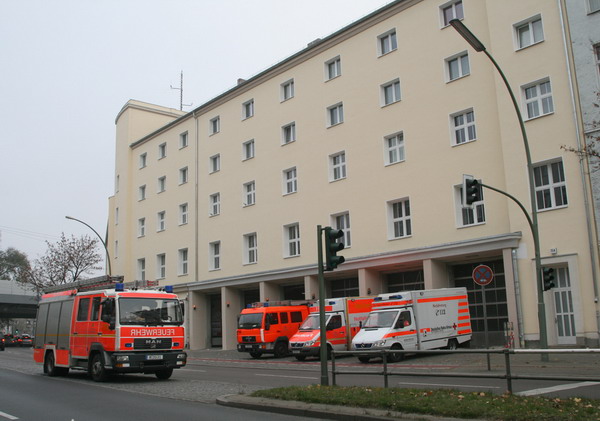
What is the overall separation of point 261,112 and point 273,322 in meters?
14.2

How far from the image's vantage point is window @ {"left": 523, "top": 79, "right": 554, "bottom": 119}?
23.0 meters

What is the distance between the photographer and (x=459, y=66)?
26625 millimetres

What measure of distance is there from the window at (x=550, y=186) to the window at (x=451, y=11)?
8.41 meters

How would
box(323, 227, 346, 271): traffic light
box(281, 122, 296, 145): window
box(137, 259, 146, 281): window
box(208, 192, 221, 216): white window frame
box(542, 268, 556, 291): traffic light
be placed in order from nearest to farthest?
box(323, 227, 346, 271): traffic light → box(542, 268, 556, 291): traffic light → box(281, 122, 296, 145): window → box(208, 192, 221, 216): white window frame → box(137, 259, 146, 281): window

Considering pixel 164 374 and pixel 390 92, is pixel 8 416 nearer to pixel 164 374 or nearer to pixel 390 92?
pixel 164 374

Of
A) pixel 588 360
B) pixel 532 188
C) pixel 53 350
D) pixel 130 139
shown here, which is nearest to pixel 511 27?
pixel 532 188

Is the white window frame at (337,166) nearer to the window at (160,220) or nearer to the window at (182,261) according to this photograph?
the window at (182,261)

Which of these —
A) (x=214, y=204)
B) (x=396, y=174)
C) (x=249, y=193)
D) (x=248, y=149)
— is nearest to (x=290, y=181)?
(x=249, y=193)

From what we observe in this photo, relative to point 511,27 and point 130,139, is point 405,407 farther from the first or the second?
point 130,139

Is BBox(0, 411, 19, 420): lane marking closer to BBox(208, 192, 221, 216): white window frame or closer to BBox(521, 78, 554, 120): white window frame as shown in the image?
BBox(521, 78, 554, 120): white window frame

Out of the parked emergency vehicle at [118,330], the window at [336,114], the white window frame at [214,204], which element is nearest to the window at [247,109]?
the white window frame at [214,204]

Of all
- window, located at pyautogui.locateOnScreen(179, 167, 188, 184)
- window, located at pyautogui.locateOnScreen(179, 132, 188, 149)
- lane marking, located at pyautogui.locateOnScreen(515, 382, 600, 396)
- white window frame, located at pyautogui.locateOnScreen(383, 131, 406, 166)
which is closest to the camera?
lane marking, located at pyautogui.locateOnScreen(515, 382, 600, 396)

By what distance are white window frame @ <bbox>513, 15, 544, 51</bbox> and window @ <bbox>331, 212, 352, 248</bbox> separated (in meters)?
11.6

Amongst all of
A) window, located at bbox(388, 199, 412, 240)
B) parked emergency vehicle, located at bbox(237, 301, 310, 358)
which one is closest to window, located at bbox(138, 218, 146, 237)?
parked emergency vehicle, located at bbox(237, 301, 310, 358)
